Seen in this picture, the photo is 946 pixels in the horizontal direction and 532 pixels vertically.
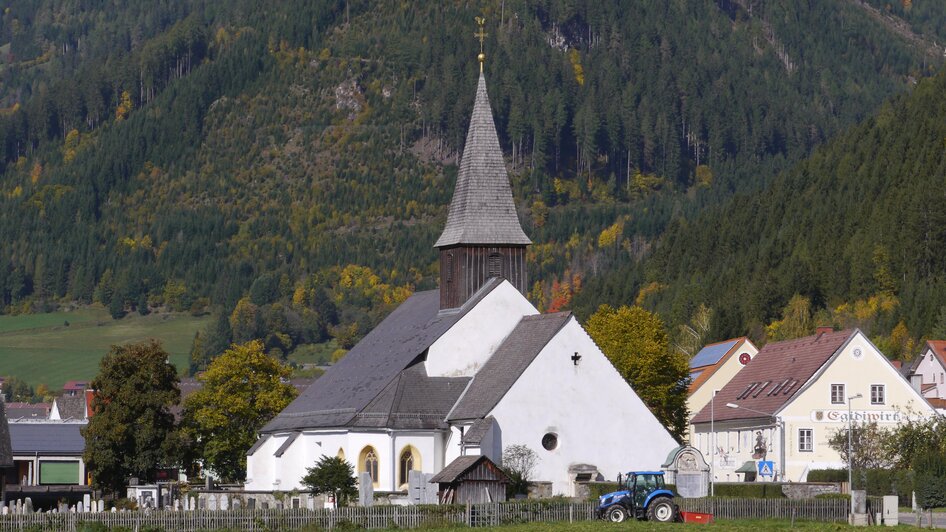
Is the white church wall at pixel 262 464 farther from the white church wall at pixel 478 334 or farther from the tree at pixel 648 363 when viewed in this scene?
the tree at pixel 648 363

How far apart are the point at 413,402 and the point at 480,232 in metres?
8.96

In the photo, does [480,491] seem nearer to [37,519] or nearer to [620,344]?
[37,519]

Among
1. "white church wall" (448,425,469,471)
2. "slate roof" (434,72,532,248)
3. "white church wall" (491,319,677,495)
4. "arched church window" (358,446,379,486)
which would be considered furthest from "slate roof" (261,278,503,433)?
"white church wall" (491,319,677,495)

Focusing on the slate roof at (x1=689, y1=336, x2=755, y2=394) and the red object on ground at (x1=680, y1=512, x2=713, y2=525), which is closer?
the red object on ground at (x1=680, y1=512, x2=713, y2=525)

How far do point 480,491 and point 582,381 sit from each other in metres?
10.0

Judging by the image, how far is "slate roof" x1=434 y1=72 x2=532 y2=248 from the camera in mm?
77425

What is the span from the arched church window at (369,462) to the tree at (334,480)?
441 centimetres

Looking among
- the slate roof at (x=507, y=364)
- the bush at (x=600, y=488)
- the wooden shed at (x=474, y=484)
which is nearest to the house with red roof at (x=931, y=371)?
the slate roof at (x=507, y=364)

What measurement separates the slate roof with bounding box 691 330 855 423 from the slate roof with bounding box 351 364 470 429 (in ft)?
64.8

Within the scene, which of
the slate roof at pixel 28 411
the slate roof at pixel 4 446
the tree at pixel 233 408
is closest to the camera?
the slate roof at pixel 4 446

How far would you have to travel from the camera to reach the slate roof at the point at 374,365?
74312mm

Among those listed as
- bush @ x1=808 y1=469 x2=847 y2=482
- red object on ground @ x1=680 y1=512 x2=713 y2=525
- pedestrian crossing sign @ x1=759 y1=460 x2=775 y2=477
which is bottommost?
red object on ground @ x1=680 y1=512 x2=713 y2=525

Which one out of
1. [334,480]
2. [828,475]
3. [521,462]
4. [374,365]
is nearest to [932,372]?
[828,475]

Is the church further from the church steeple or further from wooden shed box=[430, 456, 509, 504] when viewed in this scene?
wooden shed box=[430, 456, 509, 504]
